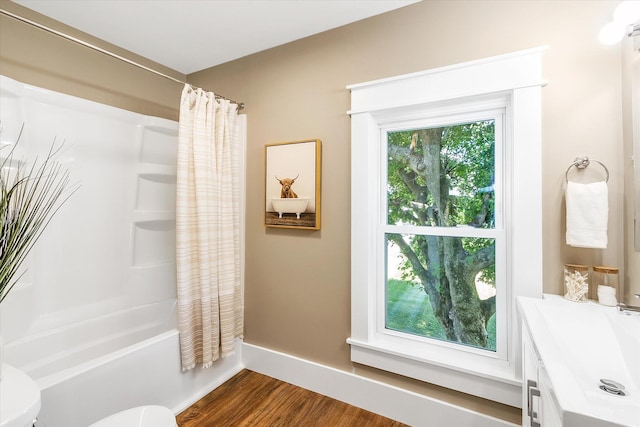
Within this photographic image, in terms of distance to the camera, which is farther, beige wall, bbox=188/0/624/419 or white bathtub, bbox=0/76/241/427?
white bathtub, bbox=0/76/241/427

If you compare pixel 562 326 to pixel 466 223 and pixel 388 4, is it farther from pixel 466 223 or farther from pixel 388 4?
pixel 388 4

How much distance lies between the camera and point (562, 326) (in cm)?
103

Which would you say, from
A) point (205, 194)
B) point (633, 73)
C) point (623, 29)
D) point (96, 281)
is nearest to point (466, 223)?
point (633, 73)

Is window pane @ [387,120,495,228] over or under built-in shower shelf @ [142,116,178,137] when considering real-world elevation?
under

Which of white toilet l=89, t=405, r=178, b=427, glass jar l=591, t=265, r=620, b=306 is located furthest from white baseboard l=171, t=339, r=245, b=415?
glass jar l=591, t=265, r=620, b=306

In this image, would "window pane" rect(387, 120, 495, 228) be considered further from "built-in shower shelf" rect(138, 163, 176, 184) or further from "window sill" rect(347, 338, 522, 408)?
"built-in shower shelf" rect(138, 163, 176, 184)

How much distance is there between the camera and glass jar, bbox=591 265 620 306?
1.21m

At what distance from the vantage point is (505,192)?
1557mm

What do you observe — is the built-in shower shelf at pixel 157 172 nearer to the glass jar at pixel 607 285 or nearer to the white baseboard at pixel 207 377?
the white baseboard at pixel 207 377

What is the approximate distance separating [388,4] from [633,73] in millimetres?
1215

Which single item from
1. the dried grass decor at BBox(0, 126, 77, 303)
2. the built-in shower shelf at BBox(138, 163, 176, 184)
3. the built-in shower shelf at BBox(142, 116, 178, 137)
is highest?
the built-in shower shelf at BBox(142, 116, 178, 137)

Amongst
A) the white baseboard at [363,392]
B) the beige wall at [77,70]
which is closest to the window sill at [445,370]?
the white baseboard at [363,392]

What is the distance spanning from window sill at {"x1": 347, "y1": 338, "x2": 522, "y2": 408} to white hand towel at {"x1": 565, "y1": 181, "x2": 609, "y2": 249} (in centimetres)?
73

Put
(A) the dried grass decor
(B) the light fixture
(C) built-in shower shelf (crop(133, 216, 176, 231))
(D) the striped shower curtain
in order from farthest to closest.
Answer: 1. (C) built-in shower shelf (crop(133, 216, 176, 231))
2. (D) the striped shower curtain
3. (A) the dried grass decor
4. (B) the light fixture
